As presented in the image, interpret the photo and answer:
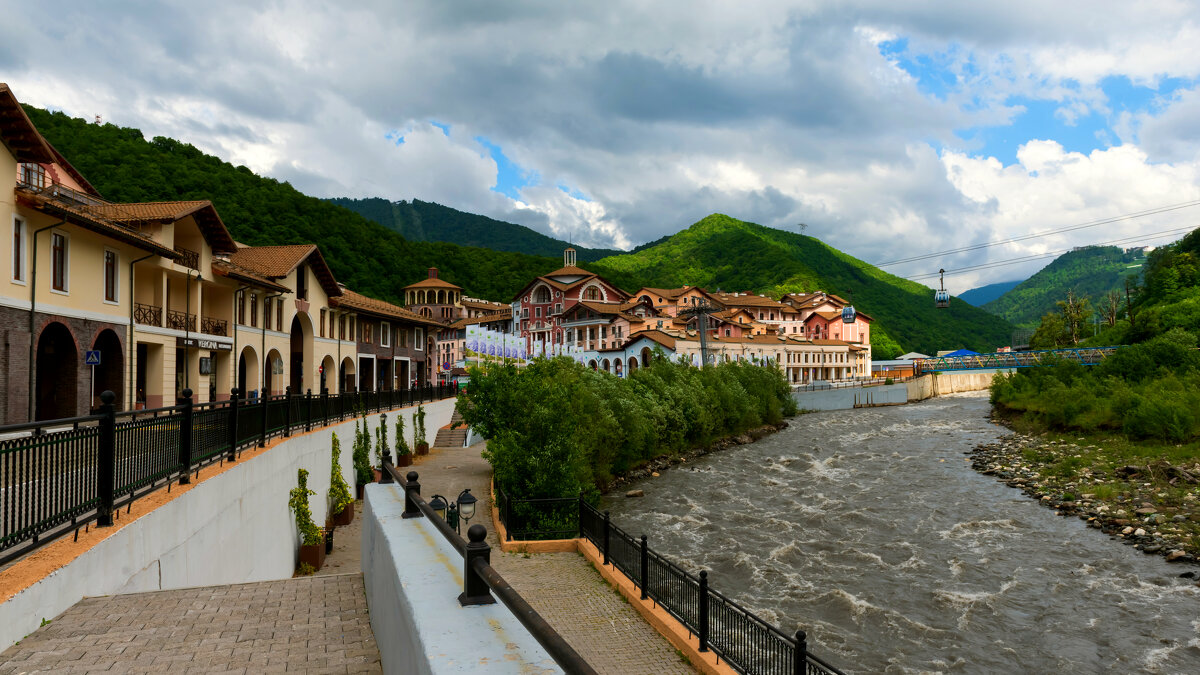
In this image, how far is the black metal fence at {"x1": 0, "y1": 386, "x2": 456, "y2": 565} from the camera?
5863 millimetres

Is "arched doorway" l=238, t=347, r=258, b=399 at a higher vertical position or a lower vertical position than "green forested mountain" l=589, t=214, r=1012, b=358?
lower

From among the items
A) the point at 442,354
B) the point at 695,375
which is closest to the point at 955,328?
the point at 442,354

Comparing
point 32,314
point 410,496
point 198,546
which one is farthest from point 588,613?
point 32,314

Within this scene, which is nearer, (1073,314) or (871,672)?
(871,672)

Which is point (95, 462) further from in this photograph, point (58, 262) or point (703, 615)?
point (58, 262)

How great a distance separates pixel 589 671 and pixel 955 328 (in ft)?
577

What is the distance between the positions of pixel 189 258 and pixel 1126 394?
47000 millimetres

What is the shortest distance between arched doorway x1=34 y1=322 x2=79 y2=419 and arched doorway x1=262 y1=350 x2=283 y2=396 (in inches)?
517

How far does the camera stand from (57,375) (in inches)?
821

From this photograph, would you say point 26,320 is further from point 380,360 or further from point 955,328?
point 955,328

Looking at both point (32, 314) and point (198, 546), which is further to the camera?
point (32, 314)

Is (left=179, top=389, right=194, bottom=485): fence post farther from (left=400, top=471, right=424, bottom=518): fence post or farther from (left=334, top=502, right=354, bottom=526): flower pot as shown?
(left=334, top=502, right=354, bottom=526): flower pot

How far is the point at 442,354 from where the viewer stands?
313 feet

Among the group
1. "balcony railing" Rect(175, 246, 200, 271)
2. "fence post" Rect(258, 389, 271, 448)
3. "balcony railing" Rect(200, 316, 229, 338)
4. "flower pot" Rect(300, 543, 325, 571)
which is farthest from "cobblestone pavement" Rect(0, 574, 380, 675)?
"balcony railing" Rect(200, 316, 229, 338)
